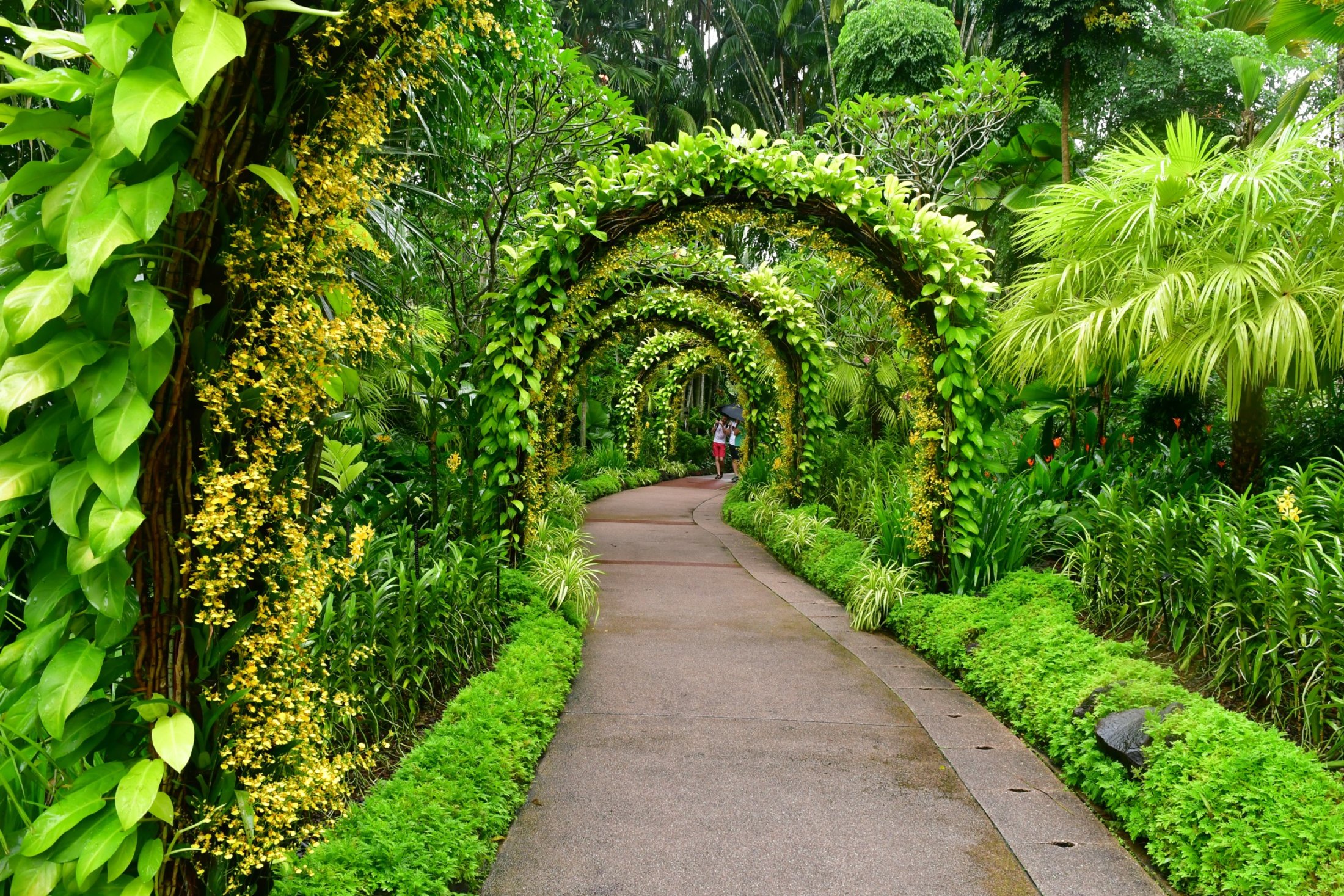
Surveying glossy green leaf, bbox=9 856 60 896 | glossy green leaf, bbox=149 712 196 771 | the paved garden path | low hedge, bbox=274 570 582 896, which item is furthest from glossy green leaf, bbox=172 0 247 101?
the paved garden path

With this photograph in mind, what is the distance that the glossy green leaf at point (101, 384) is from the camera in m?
1.35

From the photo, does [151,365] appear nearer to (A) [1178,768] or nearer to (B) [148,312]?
(B) [148,312]

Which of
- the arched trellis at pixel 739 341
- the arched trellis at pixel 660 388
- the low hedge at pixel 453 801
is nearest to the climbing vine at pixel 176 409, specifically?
the low hedge at pixel 453 801

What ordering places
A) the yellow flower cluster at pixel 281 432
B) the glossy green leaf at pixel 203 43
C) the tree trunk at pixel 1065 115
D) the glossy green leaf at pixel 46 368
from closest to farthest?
the glossy green leaf at pixel 203 43 → the glossy green leaf at pixel 46 368 → the yellow flower cluster at pixel 281 432 → the tree trunk at pixel 1065 115

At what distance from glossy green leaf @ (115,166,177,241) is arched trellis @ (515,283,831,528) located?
576 cm

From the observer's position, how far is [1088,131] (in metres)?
19.2

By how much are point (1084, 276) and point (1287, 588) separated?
2.74 metres

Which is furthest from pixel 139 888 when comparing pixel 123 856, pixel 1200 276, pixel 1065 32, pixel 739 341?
pixel 739 341

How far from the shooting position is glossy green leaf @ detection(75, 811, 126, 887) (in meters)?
1.41

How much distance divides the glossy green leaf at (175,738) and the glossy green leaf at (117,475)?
47cm

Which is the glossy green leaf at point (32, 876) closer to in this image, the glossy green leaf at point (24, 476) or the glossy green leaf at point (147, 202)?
the glossy green leaf at point (24, 476)

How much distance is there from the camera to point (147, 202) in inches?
51.9

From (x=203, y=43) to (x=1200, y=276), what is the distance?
16.3 ft

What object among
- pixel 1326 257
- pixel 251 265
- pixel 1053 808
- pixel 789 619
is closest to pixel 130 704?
pixel 251 265
